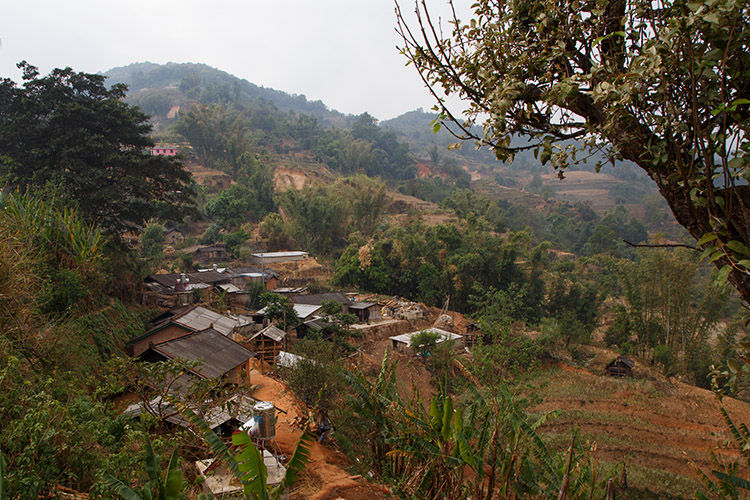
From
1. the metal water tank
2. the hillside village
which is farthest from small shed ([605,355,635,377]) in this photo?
the metal water tank

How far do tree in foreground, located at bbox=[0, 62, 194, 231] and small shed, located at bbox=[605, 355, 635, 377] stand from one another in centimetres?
1786

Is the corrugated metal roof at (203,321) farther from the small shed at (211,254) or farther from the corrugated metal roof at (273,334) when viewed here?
the small shed at (211,254)

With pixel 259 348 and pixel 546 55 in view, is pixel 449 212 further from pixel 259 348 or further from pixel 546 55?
pixel 546 55

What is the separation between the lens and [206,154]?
50469mm

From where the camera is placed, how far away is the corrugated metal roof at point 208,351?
26.1 feet

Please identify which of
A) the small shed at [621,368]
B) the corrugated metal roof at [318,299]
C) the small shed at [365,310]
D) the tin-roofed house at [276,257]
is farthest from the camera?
the tin-roofed house at [276,257]

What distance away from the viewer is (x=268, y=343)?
45.7 ft

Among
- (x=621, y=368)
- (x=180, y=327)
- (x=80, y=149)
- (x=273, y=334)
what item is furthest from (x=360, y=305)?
(x=80, y=149)

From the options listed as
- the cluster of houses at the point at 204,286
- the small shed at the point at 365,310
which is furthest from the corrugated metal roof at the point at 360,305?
the cluster of houses at the point at 204,286

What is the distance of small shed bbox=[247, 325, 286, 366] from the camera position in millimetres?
13500

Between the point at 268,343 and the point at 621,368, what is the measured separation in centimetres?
1359

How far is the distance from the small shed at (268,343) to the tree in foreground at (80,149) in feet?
17.6

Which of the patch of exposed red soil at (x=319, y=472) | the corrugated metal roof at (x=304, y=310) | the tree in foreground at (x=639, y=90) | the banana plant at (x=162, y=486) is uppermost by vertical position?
the tree in foreground at (x=639, y=90)

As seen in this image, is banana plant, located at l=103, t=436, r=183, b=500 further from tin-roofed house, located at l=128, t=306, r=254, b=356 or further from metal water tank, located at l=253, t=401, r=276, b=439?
tin-roofed house, located at l=128, t=306, r=254, b=356
